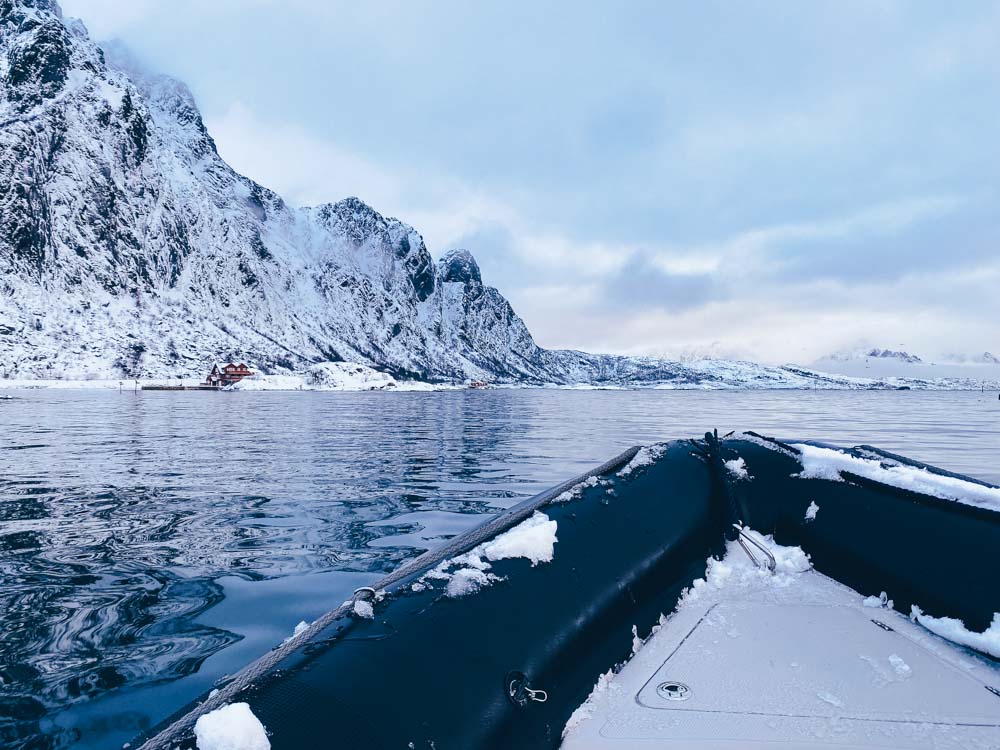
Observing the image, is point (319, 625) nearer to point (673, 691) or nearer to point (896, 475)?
point (673, 691)

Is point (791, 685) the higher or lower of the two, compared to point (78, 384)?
higher

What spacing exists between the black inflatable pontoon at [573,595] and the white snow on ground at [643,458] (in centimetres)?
2

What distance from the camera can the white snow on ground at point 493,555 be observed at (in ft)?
6.98

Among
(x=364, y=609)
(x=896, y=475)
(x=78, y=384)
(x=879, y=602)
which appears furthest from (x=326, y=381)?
(x=364, y=609)

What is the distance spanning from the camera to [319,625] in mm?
1886

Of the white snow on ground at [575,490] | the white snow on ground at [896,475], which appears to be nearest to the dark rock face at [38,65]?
the white snow on ground at [575,490]

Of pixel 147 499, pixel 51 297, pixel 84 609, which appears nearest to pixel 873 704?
pixel 84 609

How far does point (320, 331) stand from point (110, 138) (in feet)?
231

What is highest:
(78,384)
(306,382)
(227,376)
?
(227,376)

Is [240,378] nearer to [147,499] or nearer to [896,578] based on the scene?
[147,499]

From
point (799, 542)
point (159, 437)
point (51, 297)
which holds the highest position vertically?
point (51, 297)

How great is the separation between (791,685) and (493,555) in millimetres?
1364

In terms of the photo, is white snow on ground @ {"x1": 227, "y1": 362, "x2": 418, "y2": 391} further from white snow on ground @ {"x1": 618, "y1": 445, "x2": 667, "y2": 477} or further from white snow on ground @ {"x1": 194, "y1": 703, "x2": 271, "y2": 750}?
white snow on ground @ {"x1": 194, "y1": 703, "x2": 271, "y2": 750}

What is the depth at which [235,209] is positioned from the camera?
7146 inches
